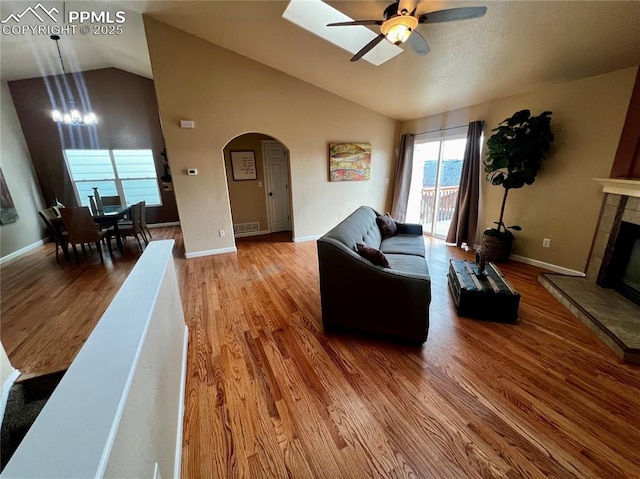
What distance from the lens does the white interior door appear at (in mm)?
5461

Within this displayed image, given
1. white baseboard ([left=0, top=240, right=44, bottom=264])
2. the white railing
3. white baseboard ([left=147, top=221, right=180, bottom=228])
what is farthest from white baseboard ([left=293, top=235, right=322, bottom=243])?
white baseboard ([left=0, top=240, right=44, bottom=264])

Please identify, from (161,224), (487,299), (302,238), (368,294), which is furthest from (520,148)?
(161,224)

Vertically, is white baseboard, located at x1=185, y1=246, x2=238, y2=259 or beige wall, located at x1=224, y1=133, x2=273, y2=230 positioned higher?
beige wall, located at x1=224, y1=133, x2=273, y2=230

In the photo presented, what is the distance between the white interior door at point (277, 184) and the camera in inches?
215

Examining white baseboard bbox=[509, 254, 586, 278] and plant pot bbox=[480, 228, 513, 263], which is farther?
plant pot bbox=[480, 228, 513, 263]

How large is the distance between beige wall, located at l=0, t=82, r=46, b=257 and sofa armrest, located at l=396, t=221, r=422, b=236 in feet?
21.9

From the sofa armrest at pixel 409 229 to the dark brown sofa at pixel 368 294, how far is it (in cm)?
182

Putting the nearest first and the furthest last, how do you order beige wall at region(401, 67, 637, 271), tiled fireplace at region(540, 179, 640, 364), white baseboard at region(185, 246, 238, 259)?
tiled fireplace at region(540, 179, 640, 364)
beige wall at region(401, 67, 637, 271)
white baseboard at region(185, 246, 238, 259)

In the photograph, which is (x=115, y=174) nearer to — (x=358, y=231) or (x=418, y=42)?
(x=358, y=231)

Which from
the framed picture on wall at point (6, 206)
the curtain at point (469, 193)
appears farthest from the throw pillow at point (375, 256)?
the framed picture on wall at point (6, 206)

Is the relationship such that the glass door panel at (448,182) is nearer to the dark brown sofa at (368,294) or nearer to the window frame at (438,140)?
the window frame at (438,140)

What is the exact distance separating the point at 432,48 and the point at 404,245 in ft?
7.37

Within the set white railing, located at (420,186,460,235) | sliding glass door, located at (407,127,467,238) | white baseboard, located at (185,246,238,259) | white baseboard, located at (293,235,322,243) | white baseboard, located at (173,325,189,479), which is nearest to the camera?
white baseboard, located at (173,325,189,479)

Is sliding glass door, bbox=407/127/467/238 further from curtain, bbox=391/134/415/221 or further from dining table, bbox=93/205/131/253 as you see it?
dining table, bbox=93/205/131/253
